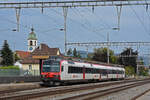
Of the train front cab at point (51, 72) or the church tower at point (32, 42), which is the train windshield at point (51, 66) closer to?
the train front cab at point (51, 72)

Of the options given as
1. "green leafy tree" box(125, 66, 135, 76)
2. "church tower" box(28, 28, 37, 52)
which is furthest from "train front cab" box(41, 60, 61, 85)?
"church tower" box(28, 28, 37, 52)

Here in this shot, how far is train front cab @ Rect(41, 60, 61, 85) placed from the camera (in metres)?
31.0

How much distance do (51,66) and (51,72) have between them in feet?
2.09

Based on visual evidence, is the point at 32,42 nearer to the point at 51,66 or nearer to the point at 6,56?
the point at 6,56

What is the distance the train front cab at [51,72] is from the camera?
30984 mm

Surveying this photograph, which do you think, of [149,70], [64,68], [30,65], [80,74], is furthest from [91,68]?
[149,70]

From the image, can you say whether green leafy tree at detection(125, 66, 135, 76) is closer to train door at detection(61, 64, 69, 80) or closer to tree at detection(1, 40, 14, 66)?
tree at detection(1, 40, 14, 66)

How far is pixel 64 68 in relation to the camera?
104 feet

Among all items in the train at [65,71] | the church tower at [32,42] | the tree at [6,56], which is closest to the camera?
the train at [65,71]

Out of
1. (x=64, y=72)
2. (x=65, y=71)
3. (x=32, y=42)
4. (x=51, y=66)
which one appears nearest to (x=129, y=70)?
(x=32, y=42)

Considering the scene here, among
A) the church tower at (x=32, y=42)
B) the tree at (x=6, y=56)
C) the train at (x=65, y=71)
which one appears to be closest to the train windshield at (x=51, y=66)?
the train at (x=65, y=71)

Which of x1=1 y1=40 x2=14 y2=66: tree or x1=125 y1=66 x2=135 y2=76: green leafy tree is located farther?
x1=1 y1=40 x2=14 y2=66: tree

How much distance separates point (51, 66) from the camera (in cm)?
3158

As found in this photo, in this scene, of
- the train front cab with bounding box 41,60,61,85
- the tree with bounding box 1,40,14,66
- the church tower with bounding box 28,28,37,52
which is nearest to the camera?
the train front cab with bounding box 41,60,61,85
